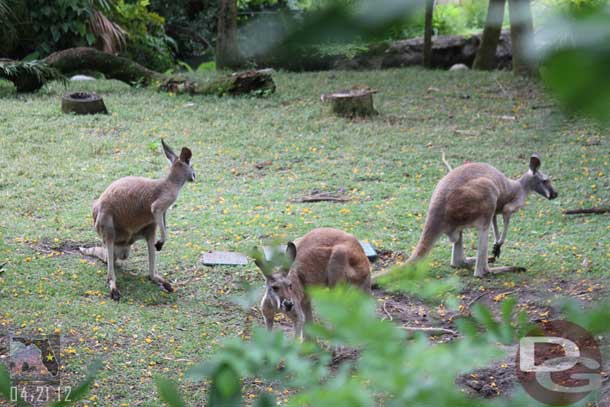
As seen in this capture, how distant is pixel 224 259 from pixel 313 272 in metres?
1.64

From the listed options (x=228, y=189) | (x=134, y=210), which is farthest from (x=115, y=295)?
(x=228, y=189)

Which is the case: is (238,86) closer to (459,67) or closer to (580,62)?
(459,67)

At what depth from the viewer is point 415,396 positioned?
0.58m

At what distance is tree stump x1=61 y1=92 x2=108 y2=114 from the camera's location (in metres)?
10.5

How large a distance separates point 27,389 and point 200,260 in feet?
8.37

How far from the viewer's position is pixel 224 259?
20.6ft

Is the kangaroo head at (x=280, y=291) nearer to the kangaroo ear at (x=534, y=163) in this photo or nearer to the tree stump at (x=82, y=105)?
the kangaroo ear at (x=534, y=163)

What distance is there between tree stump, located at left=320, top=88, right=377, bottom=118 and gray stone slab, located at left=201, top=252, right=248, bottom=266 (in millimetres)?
4690

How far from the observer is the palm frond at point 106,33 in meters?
13.8

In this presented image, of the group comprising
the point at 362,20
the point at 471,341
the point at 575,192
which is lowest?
the point at 575,192

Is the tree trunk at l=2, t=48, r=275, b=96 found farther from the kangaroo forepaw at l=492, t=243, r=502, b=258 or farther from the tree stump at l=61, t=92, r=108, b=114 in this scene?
the kangaroo forepaw at l=492, t=243, r=502, b=258

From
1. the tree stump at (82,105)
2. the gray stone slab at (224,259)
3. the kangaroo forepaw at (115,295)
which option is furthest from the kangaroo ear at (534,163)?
the tree stump at (82,105)

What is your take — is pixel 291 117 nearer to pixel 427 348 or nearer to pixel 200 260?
pixel 200 260

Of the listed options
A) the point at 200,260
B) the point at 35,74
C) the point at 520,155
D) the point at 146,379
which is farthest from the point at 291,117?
the point at 146,379
